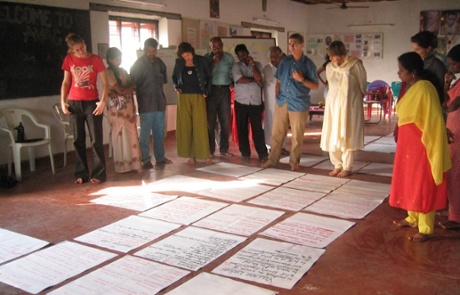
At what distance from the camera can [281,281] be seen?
2529 millimetres

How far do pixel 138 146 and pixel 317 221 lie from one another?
7.87 ft

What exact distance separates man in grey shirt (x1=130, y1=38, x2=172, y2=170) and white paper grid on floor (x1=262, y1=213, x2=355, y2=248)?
2.26 m

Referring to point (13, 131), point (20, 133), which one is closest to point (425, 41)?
point (20, 133)

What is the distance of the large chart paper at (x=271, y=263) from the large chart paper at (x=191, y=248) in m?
0.13

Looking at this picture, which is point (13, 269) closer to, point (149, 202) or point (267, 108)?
point (149, 202)

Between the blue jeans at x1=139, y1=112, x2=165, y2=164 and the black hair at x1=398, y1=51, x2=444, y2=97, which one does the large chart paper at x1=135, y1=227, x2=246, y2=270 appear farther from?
the blue jeans at x1=139, y1=112, x2=165, y2=164

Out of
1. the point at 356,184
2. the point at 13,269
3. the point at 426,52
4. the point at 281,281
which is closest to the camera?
the point at 281,281

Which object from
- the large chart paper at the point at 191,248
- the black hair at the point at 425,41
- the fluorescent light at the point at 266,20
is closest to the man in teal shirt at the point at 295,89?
the black hair at the point at 425,41

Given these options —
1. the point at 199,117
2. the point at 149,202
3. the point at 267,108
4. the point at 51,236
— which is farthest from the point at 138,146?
the point at 51,236

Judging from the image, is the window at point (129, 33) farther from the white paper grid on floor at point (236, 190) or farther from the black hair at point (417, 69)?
the black hair at point (417, 69)

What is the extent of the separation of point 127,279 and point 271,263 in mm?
817

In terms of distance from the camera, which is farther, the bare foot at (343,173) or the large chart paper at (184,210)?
the bare foot at (343,173)

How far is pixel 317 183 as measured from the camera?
15.0ft

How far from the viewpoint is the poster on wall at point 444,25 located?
34.5 ft
